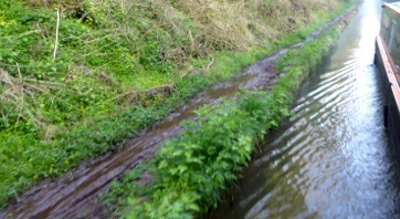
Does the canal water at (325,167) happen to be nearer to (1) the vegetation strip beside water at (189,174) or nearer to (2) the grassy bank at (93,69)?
(1) the vegetation strip beside water at (189,174)

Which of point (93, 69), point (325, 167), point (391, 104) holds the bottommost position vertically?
point (325, 167)

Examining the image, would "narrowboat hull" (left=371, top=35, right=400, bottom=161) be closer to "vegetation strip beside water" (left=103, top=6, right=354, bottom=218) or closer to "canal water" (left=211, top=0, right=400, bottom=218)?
"canal water" (left=211, top=0, right=400, bottom=218)

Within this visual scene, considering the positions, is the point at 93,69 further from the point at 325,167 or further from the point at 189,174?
the point at 325,167

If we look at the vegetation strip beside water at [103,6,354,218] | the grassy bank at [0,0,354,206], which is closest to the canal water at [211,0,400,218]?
the vegetation strip beside water at [103,6,354,218]

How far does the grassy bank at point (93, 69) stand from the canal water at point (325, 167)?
271cm

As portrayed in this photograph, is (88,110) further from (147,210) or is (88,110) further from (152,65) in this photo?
(147,210)

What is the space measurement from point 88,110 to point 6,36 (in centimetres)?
266

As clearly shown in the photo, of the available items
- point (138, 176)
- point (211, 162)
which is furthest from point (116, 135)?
point (211, 162)

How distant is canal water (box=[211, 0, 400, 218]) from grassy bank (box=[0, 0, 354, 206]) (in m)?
2.71

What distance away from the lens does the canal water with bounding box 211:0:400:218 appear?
450 centimetres

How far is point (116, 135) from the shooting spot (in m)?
6.22

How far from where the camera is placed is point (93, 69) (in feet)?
25.3

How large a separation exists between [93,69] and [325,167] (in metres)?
5.53

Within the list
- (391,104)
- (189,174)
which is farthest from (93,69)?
(391,104)
